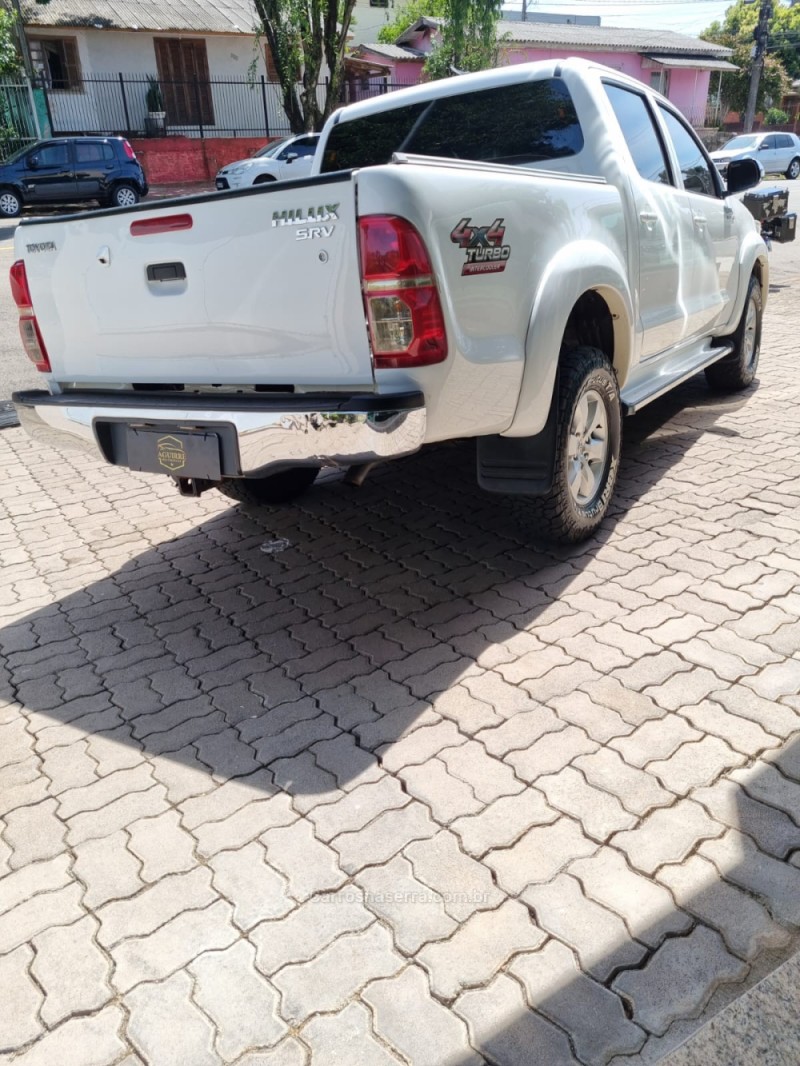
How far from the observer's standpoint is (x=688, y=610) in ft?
11.8

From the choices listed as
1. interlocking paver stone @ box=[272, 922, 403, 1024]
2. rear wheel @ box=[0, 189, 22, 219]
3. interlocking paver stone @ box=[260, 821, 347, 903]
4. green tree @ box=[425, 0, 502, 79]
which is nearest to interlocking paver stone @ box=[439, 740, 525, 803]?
interlocking paver stone @ box=[260, 821, 347, 903]

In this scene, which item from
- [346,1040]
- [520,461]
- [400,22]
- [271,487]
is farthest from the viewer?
[400,22]

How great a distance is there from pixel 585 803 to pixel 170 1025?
48.5 inches

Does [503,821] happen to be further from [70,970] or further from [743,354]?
[743,354]

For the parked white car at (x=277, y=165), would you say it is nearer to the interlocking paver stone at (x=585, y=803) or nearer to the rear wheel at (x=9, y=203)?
the rear wheel at (x=9, y=203)

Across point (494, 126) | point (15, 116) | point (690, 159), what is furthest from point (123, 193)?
point (494, 126)

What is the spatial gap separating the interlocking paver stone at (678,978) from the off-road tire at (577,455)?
6.51ft

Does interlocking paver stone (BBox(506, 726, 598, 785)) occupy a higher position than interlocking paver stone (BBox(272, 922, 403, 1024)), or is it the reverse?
interlocking paver stone (BBox(272, 922, 403, 1024))

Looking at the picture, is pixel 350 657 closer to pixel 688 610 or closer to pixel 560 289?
pixel 688 610

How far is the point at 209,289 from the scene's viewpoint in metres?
3.16

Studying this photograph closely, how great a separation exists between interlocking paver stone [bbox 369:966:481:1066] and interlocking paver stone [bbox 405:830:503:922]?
233 millimetres

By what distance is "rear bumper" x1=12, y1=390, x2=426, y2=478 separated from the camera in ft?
9.44

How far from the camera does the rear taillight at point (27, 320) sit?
370 centimetres

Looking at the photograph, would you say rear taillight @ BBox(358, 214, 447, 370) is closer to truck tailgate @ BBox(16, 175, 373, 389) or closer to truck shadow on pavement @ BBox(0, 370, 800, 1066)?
truck tailgate @ BBox(16, 175, 373, 389)
